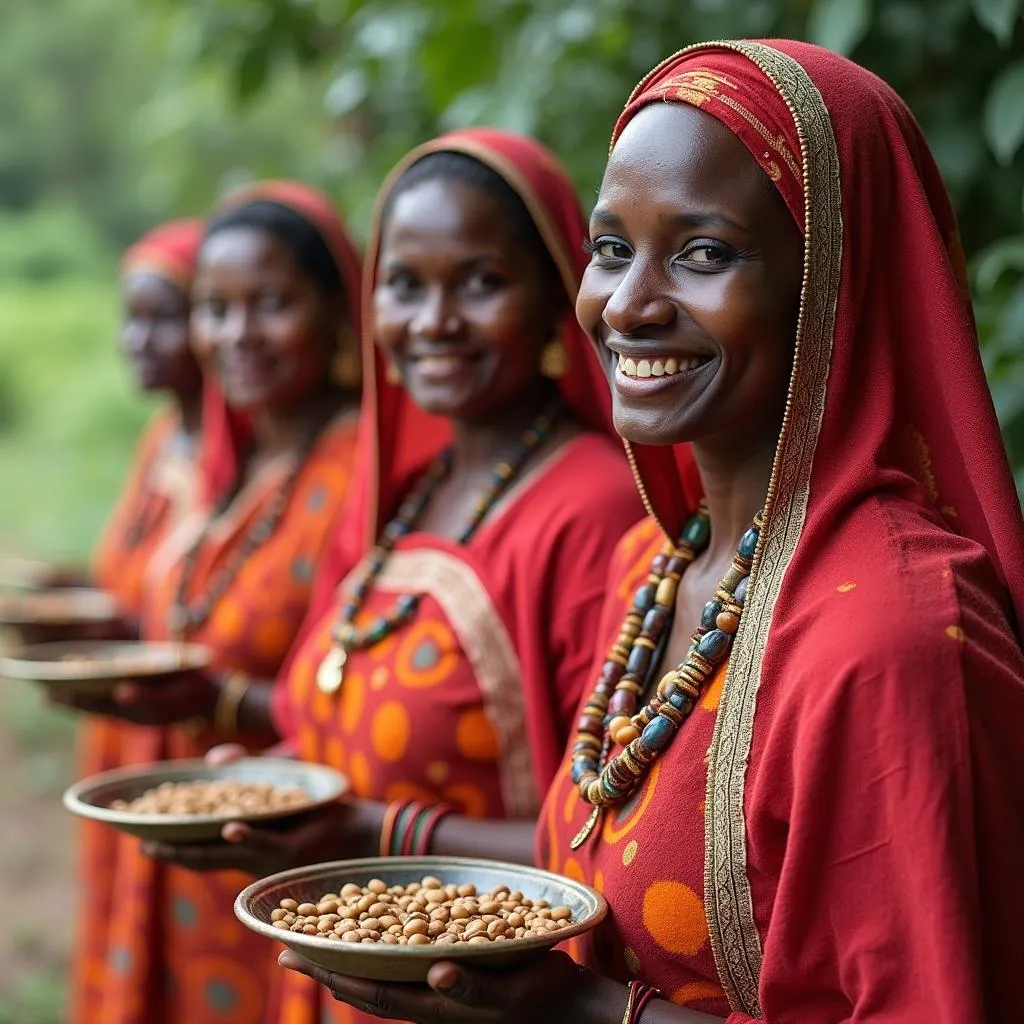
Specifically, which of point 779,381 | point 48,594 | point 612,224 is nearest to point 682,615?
point 779,381

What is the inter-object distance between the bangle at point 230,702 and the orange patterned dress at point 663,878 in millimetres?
1714

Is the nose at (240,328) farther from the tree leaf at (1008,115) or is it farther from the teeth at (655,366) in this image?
the teeth at (655,366)

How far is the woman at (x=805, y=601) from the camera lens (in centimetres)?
141

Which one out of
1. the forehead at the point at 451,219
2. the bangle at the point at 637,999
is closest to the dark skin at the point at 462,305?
the forehead at the point at 451,219

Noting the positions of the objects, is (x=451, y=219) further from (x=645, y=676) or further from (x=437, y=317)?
(x=645, y=676)

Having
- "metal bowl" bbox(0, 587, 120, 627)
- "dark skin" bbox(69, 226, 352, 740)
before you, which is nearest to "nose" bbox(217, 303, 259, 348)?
"dark skin" bbox(69, 226, 352, 740)

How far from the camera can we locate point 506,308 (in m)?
2.58

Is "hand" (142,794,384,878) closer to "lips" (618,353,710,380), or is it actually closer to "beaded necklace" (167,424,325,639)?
"lips" (618,353,710,380)

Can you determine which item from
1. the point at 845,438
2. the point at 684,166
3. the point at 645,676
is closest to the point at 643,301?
the point at 684,166

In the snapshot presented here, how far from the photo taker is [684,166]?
1.69m

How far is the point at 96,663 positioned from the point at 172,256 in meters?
1.74

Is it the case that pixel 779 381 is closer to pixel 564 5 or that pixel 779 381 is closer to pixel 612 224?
pixel 612 224

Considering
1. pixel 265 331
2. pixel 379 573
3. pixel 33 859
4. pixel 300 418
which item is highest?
pixel 265 331

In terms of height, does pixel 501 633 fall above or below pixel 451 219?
below
